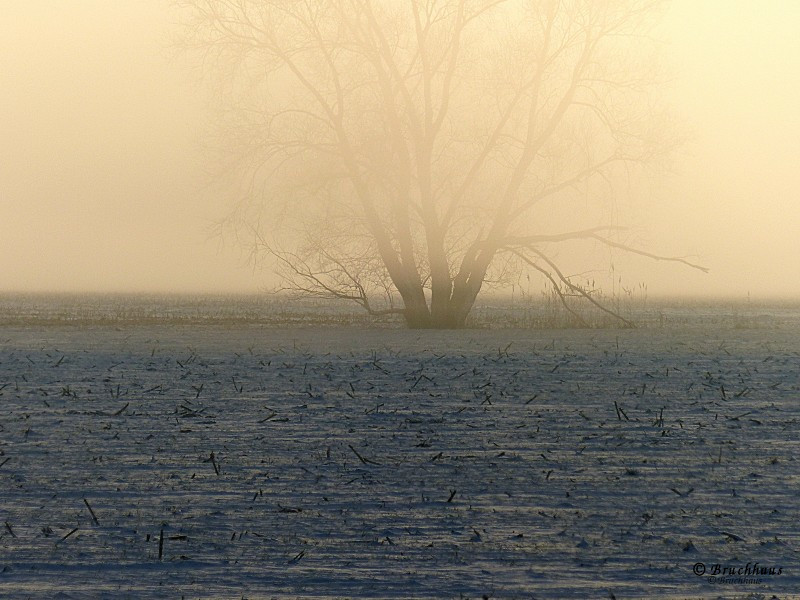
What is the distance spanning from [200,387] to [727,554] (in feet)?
20.7

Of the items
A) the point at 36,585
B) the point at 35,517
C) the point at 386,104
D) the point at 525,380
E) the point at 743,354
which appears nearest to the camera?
the point at 36,585

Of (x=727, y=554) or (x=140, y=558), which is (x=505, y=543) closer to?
(x=727, y=554)

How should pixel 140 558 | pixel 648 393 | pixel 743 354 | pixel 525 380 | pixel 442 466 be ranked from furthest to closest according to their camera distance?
pixel 743 354, pixel 525 380, pixel 648 393, pixel 442 466, pixel 140 558

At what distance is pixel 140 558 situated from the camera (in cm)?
413

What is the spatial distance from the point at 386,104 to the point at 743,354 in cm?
958

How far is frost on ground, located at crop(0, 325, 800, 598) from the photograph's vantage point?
3.95 metres

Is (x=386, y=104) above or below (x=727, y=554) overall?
above

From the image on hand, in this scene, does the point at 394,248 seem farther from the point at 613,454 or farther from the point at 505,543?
the point at 505,543

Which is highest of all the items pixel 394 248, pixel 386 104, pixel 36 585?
pixel 386 104

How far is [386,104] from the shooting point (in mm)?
19172

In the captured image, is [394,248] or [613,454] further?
[394,248]

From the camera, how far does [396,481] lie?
18.0 ft

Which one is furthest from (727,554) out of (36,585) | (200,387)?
(200,387)

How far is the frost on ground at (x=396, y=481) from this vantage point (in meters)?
3.95
